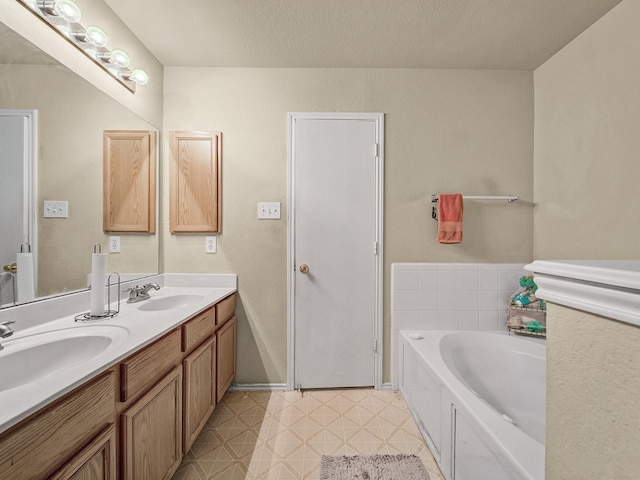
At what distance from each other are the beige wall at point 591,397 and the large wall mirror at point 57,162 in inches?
65.7

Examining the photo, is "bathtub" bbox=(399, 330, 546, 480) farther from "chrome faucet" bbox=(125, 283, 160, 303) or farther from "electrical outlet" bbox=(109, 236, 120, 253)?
"electrical outlet" bbox=(109, 236, 120, 253)

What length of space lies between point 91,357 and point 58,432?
395 millimetres

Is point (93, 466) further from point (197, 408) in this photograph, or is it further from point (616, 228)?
point (616, 228)

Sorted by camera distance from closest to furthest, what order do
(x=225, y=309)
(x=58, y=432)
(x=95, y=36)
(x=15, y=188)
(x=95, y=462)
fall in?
1. (x=58, y=432)
2. (x=95, y=462)
3. (x=15, y=188)
4. (x=95, y=36)
5. (x=225, y=309)

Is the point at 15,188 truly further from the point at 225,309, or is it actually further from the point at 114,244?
the point at 225,309

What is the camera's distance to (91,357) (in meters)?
1.12

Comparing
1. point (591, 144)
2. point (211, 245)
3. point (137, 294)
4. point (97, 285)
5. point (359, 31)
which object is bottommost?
point (137, 294)

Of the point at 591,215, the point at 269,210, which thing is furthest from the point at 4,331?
the point at 591,215

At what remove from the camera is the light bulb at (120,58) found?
1638 millimetres

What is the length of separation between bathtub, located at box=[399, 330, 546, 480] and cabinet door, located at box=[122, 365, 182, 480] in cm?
123

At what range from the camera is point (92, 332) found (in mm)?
1178

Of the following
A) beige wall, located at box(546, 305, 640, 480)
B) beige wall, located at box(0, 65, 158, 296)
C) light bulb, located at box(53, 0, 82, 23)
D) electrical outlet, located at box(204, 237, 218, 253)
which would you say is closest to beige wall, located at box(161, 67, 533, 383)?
electrical outlet, located at box(204, 237, 218, 253)

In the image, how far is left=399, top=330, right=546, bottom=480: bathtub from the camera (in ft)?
3.38

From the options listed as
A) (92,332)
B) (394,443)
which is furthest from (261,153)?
(394,443)
